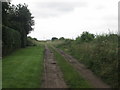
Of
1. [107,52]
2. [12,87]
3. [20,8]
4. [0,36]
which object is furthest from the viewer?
[20,8]

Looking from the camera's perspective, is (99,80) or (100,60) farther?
(100,60)

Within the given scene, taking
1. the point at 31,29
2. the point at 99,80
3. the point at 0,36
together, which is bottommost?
the point at 99,80

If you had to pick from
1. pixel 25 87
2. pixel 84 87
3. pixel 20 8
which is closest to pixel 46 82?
pixel 25 87

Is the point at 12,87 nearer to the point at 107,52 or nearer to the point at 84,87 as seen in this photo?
the point at 84,87

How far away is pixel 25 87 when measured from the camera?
6.74 meters

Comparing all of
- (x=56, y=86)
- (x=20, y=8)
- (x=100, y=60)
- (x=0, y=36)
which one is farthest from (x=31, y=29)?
(x=56, y=86)

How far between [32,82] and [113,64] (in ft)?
12.8

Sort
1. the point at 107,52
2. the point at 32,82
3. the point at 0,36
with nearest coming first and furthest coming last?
the point at 32,82
the point at 107,52
the point at 0,36

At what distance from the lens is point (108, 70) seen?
8680 millimetres

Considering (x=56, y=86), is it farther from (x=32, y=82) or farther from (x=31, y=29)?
(x=31, y=29)

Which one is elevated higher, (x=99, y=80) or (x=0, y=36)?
(x=0, y=36)

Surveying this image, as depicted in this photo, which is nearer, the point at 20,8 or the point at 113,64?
the point at 113,64

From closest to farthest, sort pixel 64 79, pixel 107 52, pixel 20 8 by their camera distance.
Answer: pixel 64 79, pixel 107 52, pixel 20 8

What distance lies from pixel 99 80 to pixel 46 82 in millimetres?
2534
